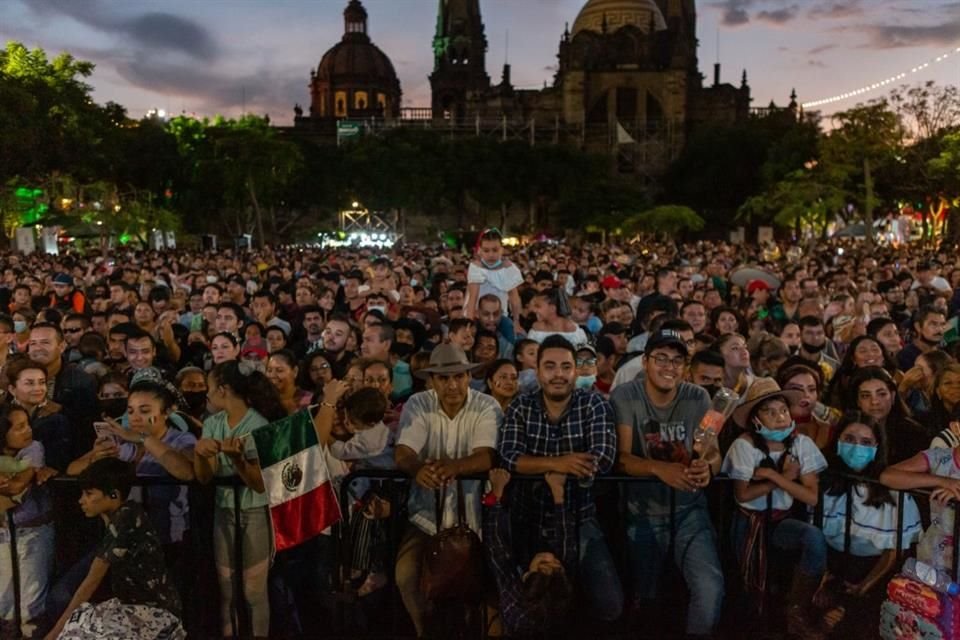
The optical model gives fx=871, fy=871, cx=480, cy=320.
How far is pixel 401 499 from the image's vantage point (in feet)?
17.7

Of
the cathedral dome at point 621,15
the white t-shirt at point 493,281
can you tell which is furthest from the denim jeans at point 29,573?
the cathedral dome at point 621,15

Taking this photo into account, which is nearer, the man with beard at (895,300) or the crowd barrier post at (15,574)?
the crowd barrier post at (15,574)

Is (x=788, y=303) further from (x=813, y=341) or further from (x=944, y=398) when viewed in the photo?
(x=944, y=398)

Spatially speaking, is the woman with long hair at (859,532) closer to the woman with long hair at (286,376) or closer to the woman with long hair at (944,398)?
the woman with long hair at (944,398)

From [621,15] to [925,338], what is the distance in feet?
226

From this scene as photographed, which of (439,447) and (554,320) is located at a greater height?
(554,320)

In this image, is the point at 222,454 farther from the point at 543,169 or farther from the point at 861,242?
the point at 543,169

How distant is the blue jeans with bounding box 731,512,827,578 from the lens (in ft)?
16.1

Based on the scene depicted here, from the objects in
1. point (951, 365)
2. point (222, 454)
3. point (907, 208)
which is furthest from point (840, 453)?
point (907, 208)

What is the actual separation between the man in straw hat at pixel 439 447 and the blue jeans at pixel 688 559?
0.95 m

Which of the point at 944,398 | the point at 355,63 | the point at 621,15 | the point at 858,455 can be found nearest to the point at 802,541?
the point at 858,455

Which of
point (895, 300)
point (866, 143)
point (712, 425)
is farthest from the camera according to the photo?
point (866, 143)

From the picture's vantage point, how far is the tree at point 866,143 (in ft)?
112

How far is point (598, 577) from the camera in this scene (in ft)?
16.0
